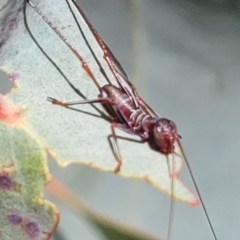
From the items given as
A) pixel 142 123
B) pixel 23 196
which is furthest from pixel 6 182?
pixel 142 123

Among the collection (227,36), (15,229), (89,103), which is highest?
(227,36)

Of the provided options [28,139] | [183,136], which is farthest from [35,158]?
[183,136]

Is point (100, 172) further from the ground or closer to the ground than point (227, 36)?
closer to the ground

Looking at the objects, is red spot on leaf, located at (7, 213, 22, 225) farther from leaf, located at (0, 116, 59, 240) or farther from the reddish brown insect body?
the reddish brown insect body

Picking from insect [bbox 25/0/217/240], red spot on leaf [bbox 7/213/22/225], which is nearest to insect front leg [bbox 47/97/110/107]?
insect [bbox 25/0/217/240]

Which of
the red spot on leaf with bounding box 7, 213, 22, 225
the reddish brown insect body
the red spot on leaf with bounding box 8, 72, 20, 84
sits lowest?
the red spot on leaf with bounding box 7, 213, 22, 225

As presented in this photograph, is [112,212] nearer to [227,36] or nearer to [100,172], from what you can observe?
[100,172]

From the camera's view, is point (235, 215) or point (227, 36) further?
point (227, 36)
